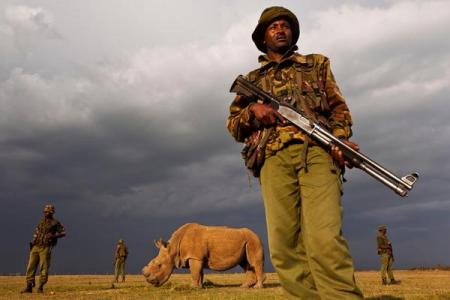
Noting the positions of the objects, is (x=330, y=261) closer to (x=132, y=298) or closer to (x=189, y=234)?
(x=132, y=298)

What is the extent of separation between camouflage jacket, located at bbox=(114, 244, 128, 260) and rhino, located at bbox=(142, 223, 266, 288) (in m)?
10.7

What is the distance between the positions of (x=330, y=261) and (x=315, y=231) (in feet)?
0.95

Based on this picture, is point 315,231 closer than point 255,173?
Yes

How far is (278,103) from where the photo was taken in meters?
4.63

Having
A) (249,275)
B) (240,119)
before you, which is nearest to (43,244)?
(249,275)

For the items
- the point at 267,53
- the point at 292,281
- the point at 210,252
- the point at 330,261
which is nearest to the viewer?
the point at 330,261

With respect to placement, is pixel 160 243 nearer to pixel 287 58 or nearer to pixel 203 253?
pixel 203 253

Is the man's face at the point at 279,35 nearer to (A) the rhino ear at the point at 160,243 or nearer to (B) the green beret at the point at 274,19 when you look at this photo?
(B) the green beret at the point at 274,19

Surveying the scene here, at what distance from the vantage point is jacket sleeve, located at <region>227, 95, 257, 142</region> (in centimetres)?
484

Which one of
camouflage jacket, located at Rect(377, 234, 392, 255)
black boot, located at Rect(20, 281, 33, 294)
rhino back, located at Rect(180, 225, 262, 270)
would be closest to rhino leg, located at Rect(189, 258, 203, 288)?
rhino back, located at Rect(180, 225, 262, 270)

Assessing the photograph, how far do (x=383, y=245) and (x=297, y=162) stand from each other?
17702mm

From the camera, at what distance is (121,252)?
2600 centimetres

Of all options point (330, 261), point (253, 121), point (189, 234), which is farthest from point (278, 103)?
point (189, 234)

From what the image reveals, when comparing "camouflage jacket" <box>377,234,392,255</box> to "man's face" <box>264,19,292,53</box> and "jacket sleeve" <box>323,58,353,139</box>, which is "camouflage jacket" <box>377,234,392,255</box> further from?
"man's face" <box>264,19,292,53</box>
